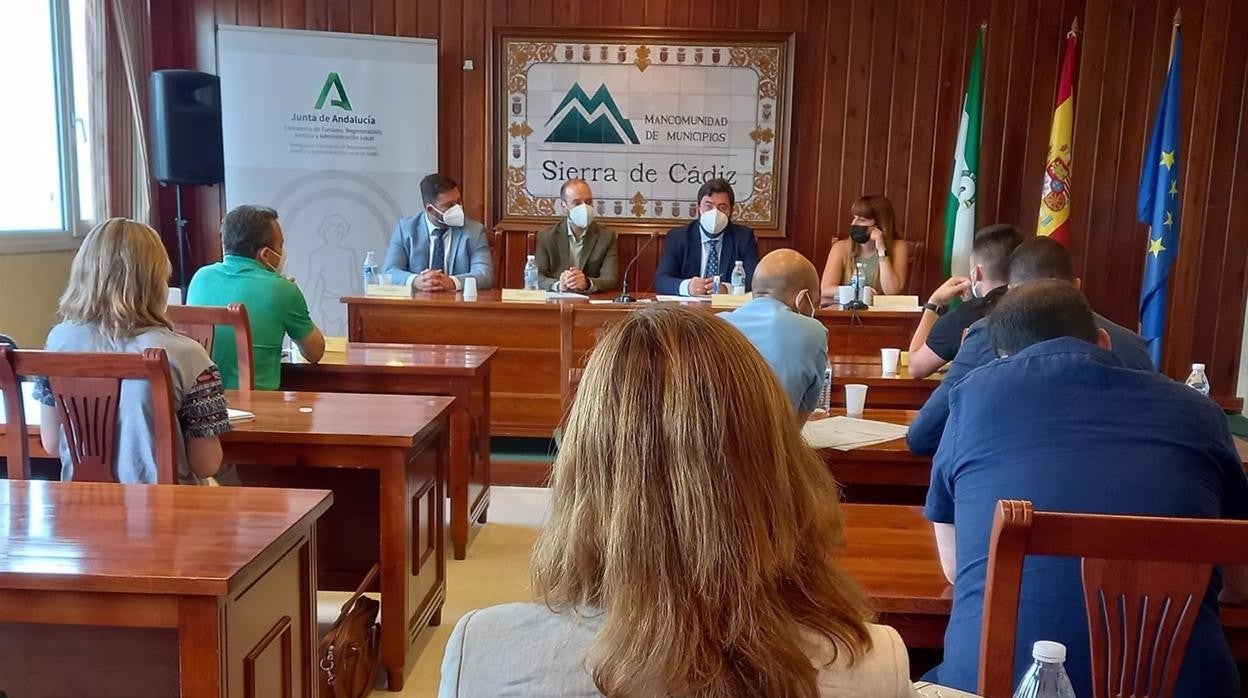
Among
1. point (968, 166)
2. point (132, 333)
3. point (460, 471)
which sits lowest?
point (460, 471)

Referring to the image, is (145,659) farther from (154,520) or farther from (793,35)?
(793,35)

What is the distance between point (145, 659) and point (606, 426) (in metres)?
1.16

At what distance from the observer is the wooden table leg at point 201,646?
1.34 metres

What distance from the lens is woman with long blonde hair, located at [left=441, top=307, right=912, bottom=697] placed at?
0.79 m

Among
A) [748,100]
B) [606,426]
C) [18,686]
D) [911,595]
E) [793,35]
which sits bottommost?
[18,686]

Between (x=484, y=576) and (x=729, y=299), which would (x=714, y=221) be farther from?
(x=484, y=576)

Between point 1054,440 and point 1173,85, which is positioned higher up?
point 1173,85

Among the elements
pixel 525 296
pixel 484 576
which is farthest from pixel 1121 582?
pixel 525 296

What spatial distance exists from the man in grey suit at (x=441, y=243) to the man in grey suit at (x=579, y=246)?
1.07ft

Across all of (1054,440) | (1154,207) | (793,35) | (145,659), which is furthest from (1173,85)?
(145,659)

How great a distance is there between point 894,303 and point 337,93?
10.9 feet

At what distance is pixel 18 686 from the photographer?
1.55 metres

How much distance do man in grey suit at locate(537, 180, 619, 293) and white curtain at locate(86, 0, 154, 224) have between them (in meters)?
2.28

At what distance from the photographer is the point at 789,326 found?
96.4 inches
